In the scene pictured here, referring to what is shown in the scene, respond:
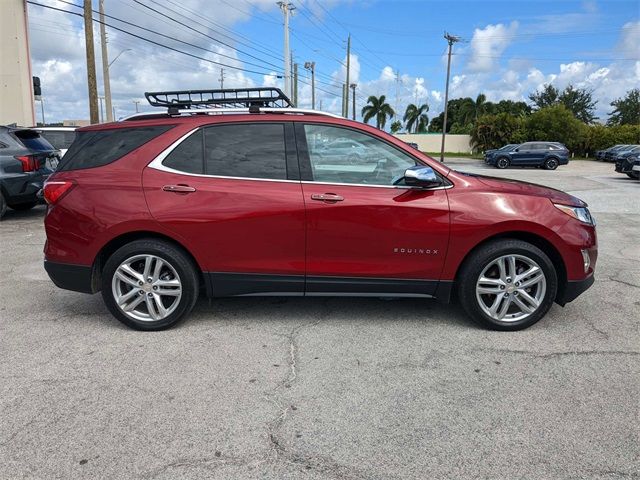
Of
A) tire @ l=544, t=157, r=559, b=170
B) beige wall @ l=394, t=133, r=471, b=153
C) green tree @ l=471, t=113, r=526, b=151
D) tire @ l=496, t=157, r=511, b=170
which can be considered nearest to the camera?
tire @ l=544, t=157, r=559, b=170

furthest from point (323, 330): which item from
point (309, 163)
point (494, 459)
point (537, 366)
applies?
point (494, 459)

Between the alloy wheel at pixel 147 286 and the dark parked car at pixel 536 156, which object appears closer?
the alloy wheel at pixel 147 286

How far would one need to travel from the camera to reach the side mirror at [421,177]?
390 cm

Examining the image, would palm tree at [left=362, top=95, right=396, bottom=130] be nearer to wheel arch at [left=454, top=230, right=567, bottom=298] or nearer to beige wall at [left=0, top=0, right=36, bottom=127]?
beige wall at [left=0, top=0, right=36, bottom=127]

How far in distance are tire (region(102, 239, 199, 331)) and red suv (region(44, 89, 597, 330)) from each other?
1 cm

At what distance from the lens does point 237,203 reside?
4047 millimetres

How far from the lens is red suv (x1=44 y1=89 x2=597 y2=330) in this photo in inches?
159

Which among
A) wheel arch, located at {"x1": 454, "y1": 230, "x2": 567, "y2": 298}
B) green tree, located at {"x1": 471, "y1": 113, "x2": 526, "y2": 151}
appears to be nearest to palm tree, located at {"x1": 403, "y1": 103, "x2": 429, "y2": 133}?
green tree, located at {"x1": 471, "y1": 113, "x2": 526, "y2": 151}

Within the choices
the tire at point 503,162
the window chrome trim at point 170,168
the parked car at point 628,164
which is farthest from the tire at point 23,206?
the tire at point 503,162

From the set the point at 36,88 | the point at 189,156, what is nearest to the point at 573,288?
the point at 189,156

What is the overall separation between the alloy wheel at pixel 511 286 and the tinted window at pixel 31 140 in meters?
8.56

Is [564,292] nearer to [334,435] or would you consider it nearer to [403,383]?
Answer: [403,383]

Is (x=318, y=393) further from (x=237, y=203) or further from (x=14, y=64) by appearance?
(x=14, y=64)

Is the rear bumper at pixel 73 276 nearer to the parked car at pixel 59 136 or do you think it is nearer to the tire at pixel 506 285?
the tire at pixel 506 285
